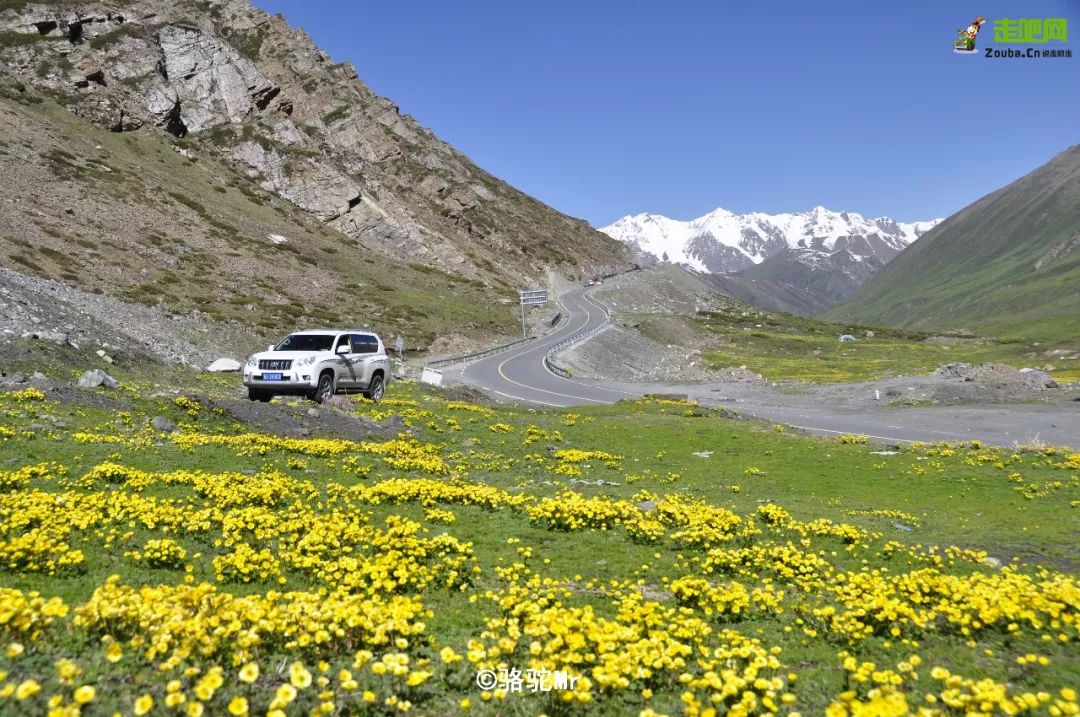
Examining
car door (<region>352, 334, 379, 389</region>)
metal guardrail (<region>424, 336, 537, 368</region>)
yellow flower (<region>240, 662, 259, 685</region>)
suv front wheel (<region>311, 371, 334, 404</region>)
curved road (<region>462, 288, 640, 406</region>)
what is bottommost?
curved road (<region>462, 288, 640, 406</region>)

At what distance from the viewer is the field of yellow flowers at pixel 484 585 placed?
557 cm

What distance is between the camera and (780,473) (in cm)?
2228

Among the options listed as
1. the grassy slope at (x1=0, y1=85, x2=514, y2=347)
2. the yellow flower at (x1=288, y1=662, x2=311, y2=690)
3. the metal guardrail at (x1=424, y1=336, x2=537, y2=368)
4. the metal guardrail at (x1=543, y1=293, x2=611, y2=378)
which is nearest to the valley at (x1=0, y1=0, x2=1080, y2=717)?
the yellow flower at (x1=288, y1=662, x2=311, y2=690)

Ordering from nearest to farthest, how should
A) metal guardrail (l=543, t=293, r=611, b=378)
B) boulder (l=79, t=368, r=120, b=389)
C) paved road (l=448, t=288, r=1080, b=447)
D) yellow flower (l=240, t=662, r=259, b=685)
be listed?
yellow flower (l=240, t=662, r=259, b=685), boulder (l=79, t=368, r=120, b=389), paved road (l=448, t=288, r=1080, b=447), metal guardrail (l=543, t=293, r=611, b=378)

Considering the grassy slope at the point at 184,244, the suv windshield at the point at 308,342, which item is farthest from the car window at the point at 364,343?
the grassy slope at the point at 184,244

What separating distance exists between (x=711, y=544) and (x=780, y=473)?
37.7 feet

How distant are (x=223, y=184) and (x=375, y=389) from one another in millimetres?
112253

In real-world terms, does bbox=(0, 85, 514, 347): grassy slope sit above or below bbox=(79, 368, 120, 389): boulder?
above

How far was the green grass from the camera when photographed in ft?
318

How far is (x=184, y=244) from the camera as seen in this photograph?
87.1 m

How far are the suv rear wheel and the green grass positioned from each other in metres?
68.1

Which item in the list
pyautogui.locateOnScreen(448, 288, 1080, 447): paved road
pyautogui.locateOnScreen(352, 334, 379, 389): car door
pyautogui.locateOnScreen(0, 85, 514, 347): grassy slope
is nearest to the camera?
pyautogui.locateOnScreen(352, 334, 379, 389): car door

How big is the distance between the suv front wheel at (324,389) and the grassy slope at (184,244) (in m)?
44.5

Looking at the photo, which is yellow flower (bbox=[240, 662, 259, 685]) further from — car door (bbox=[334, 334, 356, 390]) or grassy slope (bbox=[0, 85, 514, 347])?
grassy slope (bbox=[0, 85, 514, 347])
